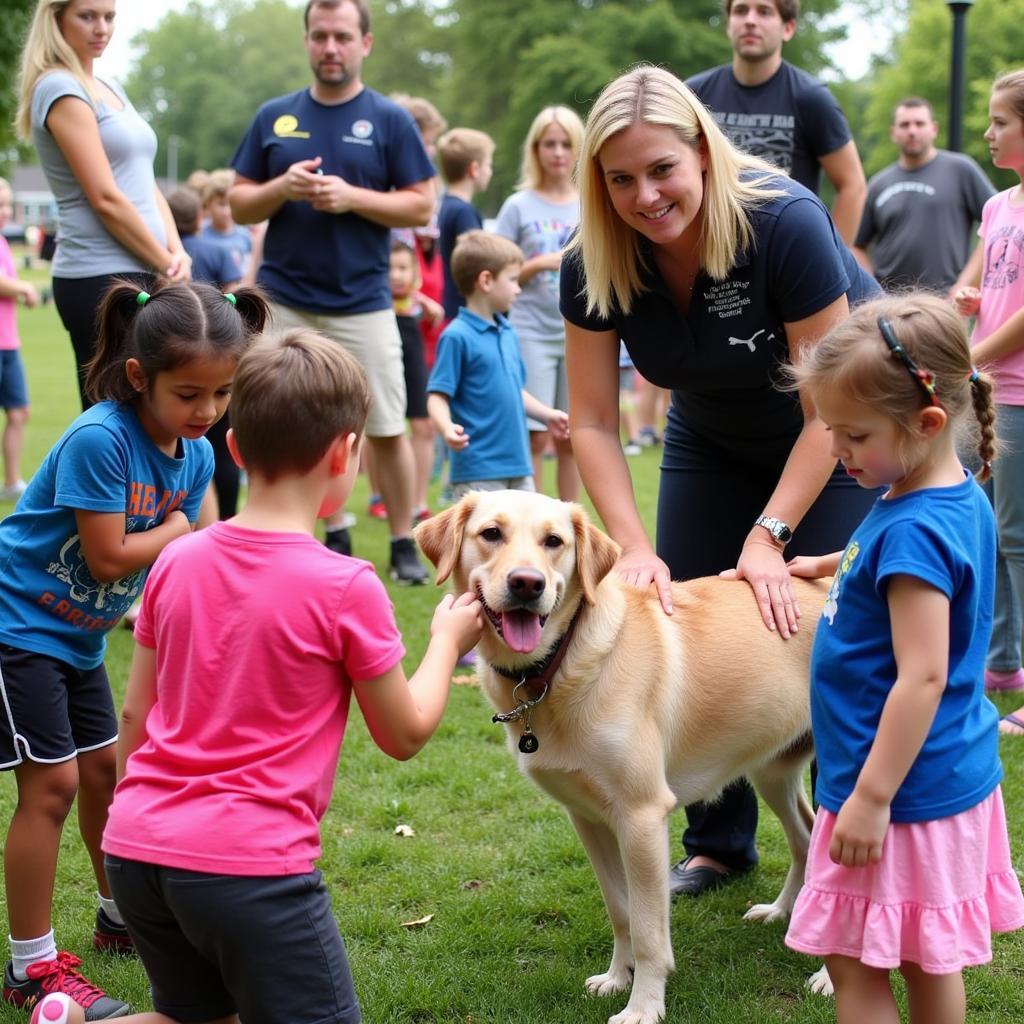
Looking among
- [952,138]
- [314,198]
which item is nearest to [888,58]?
[952,138]

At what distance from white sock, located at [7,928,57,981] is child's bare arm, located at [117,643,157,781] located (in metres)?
0.90

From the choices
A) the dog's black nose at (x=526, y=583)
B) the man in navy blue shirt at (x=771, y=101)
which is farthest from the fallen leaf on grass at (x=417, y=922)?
the man in navy blue shirt at (x=771, y=101)

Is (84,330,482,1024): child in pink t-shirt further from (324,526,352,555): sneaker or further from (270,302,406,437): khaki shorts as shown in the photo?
(324,526,352,555): sneaker

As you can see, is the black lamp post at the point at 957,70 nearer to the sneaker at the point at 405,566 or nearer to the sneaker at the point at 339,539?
the sneaker at the point at 405,566

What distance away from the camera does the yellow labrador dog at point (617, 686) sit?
3.21 m

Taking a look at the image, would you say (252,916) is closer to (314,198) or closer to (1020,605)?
(1020,605)

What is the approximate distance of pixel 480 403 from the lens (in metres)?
6.40

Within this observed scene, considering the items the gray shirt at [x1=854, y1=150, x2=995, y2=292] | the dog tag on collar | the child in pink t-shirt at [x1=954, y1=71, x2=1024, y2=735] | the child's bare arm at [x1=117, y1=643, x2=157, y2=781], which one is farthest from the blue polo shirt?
the gray shirt at [x1=854, y1=150, x2=995, y2=292]

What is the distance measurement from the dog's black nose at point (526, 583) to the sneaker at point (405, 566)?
15.1 ft

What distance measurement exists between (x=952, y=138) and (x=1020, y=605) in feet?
20.8

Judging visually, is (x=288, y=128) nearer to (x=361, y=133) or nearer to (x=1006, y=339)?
(x=361, y=133)

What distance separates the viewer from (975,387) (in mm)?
2578

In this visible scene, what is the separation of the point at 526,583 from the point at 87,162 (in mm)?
3511

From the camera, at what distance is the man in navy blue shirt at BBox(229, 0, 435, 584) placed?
7.07 meters
